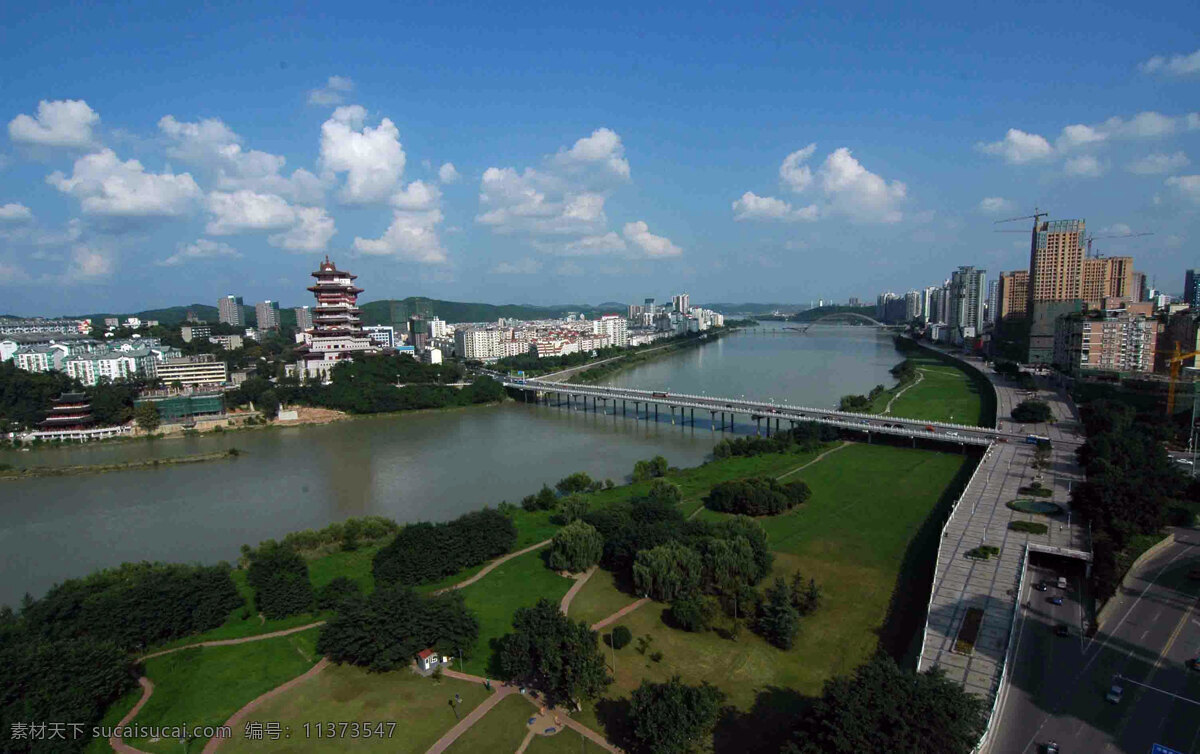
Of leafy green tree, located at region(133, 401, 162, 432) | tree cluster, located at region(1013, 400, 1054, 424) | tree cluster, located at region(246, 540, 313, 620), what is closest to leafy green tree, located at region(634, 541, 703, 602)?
tree cluster, located at region(246, 540, 313, 620)

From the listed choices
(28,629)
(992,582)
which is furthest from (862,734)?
(28,629)

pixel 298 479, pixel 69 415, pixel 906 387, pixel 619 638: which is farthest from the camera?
pixel 906 387

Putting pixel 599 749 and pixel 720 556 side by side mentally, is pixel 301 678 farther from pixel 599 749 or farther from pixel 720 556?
pixel 720 556

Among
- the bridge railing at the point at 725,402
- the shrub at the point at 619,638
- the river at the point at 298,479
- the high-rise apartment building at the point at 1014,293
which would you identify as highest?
the high-rise apartment building at the point at 1014,293

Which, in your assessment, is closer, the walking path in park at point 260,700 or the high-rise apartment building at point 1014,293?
the walking path in park at point 260,700

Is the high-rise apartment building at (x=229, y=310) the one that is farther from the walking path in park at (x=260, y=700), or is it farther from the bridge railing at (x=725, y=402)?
the walking path in park at (x=260, y=700)

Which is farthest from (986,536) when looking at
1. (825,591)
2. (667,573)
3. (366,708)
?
(366,708)

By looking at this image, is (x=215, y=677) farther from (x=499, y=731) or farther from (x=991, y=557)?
(x=991, y=557)

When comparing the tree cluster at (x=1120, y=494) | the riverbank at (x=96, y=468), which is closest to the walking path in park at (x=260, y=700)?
the tree cluster at (x=1120, y=494)
